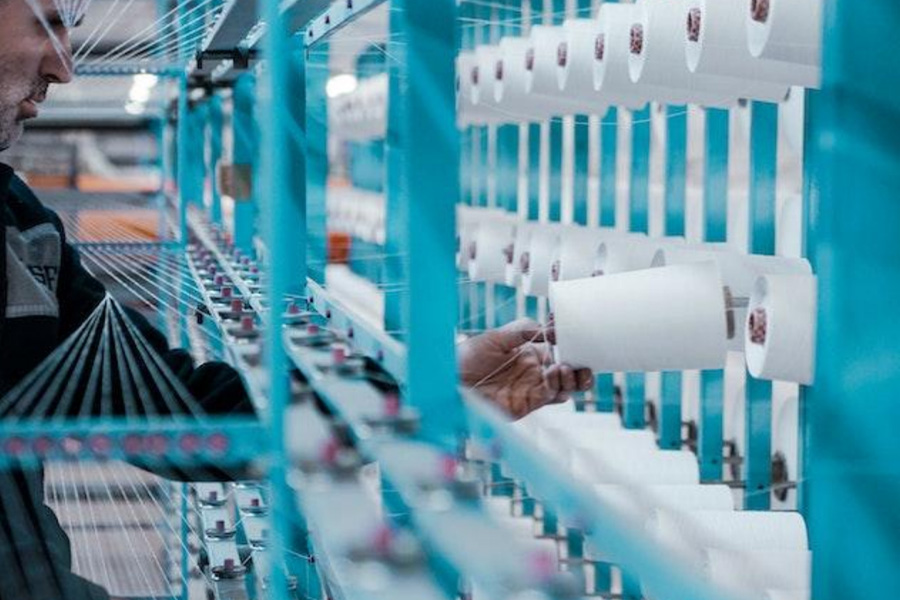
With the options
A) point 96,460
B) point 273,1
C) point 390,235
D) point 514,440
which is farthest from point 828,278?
point 390,235

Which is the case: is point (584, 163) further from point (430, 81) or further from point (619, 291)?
point (430, 81)

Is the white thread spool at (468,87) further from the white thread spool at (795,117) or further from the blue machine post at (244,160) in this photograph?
the white thread spool at (795,117)

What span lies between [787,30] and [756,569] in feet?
2.07

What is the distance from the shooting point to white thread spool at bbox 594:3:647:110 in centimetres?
214

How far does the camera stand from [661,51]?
195cm

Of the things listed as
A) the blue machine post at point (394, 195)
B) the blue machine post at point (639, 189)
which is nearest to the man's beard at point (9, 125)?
the blue machine post at point (394, 195)

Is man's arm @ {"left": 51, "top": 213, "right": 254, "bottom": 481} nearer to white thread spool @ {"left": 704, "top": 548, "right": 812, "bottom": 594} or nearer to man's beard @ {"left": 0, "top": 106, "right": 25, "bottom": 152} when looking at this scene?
man's beard @ {"left": 0, "top": 106, "right": 25, "bottom": 152}

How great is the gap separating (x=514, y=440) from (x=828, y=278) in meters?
0.34

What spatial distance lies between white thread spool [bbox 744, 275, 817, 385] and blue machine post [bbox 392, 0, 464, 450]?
338 mm

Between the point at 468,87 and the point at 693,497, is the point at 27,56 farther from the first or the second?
the point at 468,87

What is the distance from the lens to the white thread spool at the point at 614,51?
2137mm

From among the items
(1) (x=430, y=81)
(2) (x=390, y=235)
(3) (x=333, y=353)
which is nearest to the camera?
(1) (x=430, y=81)

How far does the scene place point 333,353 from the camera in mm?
1791

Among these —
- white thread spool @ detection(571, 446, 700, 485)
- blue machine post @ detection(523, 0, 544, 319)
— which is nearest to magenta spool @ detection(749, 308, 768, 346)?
white thread spool @ detection(571, 446, 700, 485)
